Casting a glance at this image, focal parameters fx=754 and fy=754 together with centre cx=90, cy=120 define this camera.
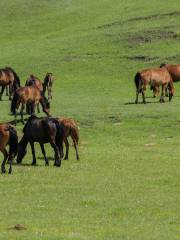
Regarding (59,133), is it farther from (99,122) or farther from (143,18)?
(143,18)

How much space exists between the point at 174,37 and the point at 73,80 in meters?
10.9

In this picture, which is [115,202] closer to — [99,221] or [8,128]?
[99,221]

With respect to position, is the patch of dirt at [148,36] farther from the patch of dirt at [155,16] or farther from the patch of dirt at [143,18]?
the patch of dirt at [155,16]

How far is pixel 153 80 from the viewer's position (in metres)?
35.5

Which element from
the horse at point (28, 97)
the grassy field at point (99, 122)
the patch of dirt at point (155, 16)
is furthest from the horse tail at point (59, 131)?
the patch of dirt at point (155, 16)

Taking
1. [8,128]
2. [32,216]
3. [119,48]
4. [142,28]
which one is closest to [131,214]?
[32,216]

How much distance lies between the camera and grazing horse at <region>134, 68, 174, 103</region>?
1372 inches

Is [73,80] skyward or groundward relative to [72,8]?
groundward

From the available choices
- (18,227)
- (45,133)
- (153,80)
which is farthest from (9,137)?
(153,80)

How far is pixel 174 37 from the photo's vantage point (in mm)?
52531

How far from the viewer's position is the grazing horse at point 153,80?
34844 mm

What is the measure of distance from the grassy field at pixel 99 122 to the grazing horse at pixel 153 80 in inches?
30.5

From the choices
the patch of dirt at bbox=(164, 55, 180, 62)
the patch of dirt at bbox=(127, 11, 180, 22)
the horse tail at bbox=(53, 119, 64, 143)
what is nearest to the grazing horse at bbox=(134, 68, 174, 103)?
the patch of dirt at bbox=(164, 55, 180, 62)

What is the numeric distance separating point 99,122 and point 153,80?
701 cm
